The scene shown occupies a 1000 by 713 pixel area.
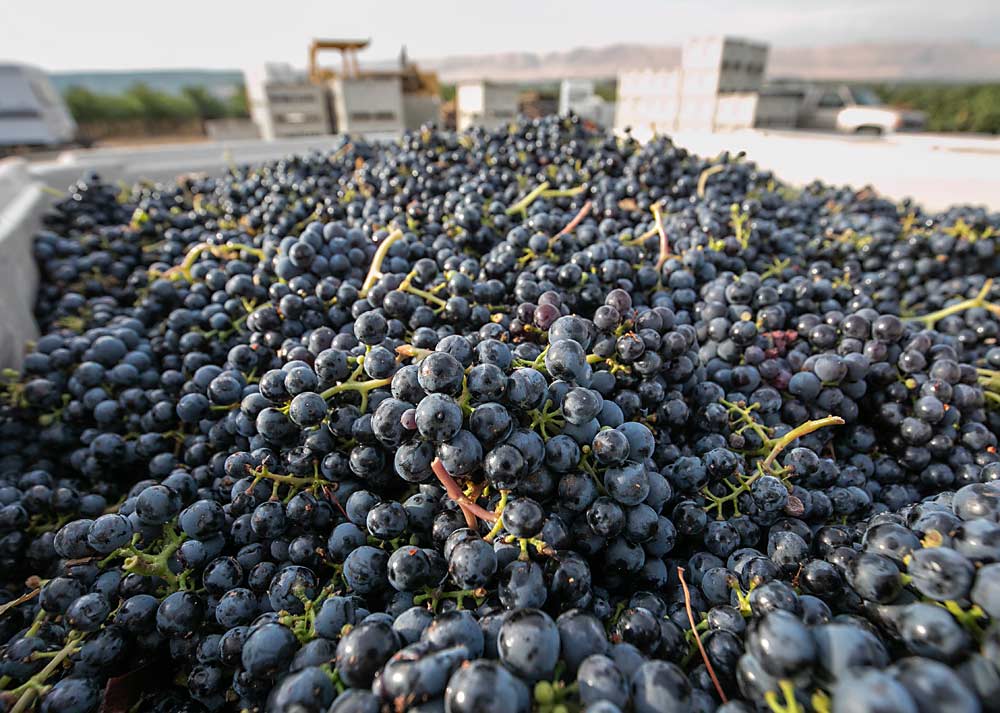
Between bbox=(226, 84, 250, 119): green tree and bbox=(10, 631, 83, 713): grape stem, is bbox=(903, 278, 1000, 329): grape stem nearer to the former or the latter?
bbox=(10, 631, 83, 713): grape stem

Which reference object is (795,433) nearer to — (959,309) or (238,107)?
(959,309)

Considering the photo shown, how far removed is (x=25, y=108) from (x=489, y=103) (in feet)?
47.5

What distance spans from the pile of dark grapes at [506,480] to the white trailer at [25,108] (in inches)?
663

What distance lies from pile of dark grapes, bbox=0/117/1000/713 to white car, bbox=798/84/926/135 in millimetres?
9009

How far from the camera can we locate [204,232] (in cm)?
252

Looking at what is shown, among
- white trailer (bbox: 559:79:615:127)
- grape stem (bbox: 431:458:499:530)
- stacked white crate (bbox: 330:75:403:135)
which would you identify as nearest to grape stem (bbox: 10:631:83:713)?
grape stem (bbox: 431:458:499:530)

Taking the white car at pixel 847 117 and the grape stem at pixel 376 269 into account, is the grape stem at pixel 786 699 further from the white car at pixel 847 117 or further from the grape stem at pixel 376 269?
the white car at pixel 847 117

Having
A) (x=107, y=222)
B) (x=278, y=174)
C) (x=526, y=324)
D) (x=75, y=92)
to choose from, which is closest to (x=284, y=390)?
(x=526, y=324)

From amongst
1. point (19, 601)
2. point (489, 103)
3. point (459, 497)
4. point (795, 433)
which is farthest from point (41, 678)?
point (489, 103)

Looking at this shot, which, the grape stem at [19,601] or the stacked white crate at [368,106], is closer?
the grape stem at [19,601]

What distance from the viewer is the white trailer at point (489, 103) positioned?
7.19 metres

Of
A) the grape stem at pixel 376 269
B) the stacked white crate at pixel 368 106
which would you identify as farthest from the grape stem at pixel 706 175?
the stacked white crate at pixel 368 106

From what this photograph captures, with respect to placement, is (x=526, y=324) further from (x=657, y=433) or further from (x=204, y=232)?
(x=204, y=232)

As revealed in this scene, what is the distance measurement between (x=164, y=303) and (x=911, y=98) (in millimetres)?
41052
